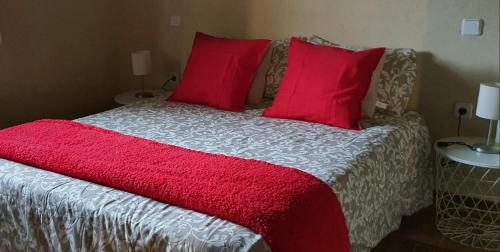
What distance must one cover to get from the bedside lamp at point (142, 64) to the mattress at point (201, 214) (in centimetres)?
49

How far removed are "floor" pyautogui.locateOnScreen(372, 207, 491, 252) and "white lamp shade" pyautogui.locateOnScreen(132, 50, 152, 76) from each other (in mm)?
1884

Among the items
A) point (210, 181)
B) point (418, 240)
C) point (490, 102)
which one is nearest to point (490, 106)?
point (490, 102)

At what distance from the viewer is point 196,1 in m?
3.31

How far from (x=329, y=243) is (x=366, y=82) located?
3.58ft

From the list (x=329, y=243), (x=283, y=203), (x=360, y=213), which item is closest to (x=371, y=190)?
(x=360, y=213)

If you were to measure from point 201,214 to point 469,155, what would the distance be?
1.39 m

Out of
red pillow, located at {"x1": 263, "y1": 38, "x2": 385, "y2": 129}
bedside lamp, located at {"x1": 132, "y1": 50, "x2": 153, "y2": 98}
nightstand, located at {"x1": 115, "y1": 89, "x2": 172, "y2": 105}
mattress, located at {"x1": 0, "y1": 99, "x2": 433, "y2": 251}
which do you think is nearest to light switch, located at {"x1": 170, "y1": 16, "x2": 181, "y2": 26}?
bedside lamp, located at {"x1": 132, "y1": 50, "x2": 153, "y2": 98}

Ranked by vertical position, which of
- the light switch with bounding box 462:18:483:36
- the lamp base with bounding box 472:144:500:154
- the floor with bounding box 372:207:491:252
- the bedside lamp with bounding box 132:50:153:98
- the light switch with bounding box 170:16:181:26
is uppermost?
the light switch with bounding box 170:16:181:26

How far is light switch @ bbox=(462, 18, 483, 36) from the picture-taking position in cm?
250

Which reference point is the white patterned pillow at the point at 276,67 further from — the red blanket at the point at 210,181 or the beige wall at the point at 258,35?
the red blanket at the point at 210,181

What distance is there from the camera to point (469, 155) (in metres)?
→ 2.31

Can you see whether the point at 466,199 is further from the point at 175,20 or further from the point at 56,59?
the point at 56,59

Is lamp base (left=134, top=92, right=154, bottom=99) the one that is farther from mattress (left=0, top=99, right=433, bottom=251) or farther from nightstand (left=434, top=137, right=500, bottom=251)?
nightstand (left=434, top=137, right=500, bottom=251)

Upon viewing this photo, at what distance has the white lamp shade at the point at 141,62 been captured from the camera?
3.32 m
